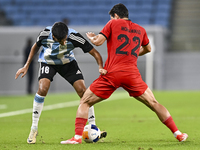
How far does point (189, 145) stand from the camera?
5207mm

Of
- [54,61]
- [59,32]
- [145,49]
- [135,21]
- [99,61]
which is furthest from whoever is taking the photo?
[135,21]

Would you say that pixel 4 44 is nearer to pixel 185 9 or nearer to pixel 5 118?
pixel 185 9

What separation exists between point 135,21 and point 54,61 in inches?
640

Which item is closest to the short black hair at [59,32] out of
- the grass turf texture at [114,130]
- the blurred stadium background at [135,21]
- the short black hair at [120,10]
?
the short black hair at [120,10]

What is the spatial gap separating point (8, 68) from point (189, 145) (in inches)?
637

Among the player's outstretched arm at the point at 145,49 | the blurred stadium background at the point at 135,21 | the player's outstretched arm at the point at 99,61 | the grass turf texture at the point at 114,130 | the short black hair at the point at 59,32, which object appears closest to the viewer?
the grass turf texture at the point at 114,130

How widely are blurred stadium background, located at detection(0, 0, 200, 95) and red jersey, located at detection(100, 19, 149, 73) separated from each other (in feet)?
47.5

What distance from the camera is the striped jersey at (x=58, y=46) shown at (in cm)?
593

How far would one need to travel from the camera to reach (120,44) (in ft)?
17.8

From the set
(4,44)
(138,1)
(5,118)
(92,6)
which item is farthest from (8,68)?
(5,118)

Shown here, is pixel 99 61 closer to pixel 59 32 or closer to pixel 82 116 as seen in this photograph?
pixel 59 32

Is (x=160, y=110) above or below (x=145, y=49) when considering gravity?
below

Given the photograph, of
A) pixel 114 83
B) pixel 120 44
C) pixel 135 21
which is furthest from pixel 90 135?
pixel 135 21

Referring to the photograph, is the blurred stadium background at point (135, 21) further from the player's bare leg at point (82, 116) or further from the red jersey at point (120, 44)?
the player's bare leg at point (82, 116)
